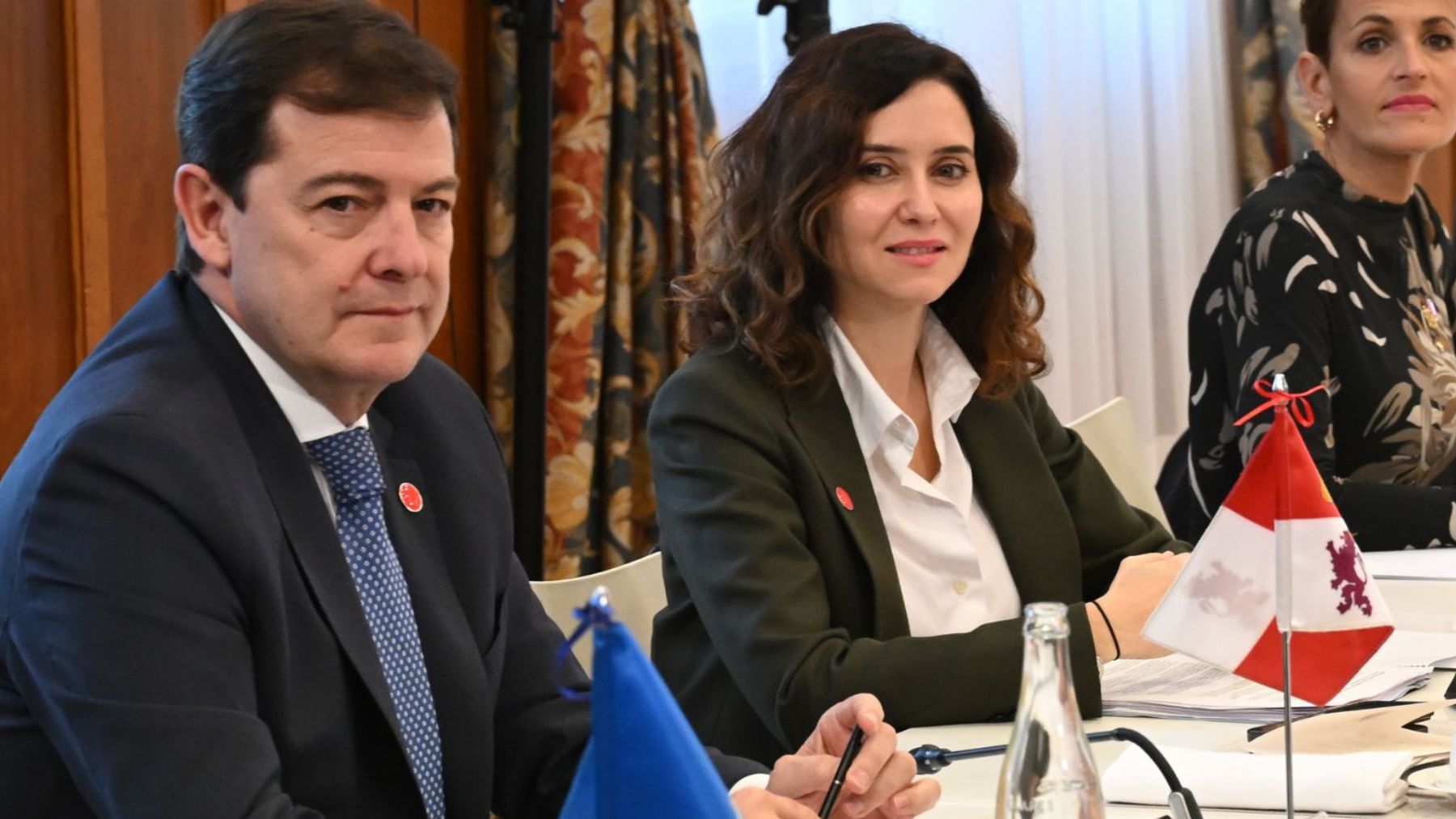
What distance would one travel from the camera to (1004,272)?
233cm

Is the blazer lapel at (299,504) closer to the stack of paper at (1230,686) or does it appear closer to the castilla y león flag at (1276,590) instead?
the castilla y león flag at (1276,590)

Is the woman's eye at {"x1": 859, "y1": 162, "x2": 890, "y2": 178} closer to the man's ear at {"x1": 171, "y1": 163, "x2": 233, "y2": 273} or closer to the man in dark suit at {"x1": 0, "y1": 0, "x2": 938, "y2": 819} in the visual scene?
the man in dark suit at {"x1": 0, "y1": 0, "x2": 938, "y2": 819}

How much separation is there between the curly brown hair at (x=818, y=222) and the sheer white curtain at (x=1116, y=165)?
4.93 feet

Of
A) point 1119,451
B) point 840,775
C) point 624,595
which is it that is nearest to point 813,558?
point 624,595

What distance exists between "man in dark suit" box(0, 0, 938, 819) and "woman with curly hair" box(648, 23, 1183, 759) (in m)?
0.34

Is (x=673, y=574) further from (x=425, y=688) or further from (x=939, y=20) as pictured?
(x=939, y=20)

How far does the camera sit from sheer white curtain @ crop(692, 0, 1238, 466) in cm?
389

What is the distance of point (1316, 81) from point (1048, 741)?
7.53 ft

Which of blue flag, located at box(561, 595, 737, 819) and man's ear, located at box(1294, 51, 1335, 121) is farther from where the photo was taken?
man's ear, located at box(1294, 51, 1335, 121)

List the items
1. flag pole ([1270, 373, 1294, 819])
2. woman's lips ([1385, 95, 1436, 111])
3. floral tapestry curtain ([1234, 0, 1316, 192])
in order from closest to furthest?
flag pole ([1270, 373, 1294, 819])
woman's lips ([1385, 95, 1436, 111])
floral tapestry curtain ([1234, 0, 1316, 192])

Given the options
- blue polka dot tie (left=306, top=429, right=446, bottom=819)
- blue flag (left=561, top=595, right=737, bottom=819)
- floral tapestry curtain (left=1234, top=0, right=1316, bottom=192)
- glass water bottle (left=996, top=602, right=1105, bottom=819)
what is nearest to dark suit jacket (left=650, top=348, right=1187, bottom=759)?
blue polka dot tie (left=306, top=429, right=446, bottom=819)

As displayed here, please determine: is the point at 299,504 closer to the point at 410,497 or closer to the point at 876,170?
the point at 410,497

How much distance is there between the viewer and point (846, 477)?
6.68ft

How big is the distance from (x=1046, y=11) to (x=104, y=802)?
3.11 metres
